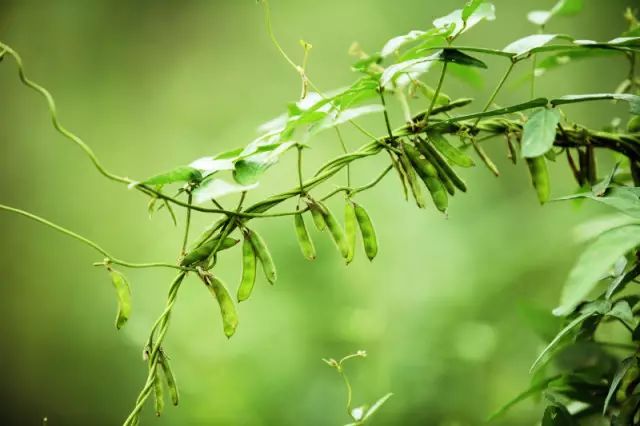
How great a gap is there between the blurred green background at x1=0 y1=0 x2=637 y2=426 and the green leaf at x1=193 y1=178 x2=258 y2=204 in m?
0.81

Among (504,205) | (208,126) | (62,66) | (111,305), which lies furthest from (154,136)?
(504,205)

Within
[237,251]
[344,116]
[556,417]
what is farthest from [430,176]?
[237,251]

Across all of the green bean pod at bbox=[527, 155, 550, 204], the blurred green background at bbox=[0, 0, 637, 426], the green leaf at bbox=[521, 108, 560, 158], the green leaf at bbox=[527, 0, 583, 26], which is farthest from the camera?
the blurred green background at bbox=[0, 0, 637, 426]

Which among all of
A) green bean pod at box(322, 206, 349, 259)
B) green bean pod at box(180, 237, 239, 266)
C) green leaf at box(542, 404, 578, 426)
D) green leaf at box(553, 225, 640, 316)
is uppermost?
green bean pod at box(180, 237, 239, 266)

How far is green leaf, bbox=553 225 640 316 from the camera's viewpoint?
0.30 metres

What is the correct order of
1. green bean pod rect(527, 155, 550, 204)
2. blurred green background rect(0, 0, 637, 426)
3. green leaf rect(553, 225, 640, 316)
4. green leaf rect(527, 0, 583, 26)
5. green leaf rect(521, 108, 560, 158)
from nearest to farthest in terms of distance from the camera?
1. green leaf rect(553, 225, 640, 316)
2. green leaf rect(521, 108, 560, 158)
3. green bean pod rect(527, 155, 550, 204)
4. green leaf rect(527, 0, 583, 26)
5. blurred green background rect(0, 0, 637, 426)

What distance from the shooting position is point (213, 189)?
1.37 ft

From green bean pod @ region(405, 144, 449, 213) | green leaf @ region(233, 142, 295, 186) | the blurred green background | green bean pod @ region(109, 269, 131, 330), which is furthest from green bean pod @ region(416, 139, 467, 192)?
the blurred green background

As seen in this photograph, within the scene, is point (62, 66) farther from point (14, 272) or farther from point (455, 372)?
point (455, 372)

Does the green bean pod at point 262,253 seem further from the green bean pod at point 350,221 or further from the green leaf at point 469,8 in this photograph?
the green leaf at point 469,8

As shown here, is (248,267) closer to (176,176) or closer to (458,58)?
(176,176)

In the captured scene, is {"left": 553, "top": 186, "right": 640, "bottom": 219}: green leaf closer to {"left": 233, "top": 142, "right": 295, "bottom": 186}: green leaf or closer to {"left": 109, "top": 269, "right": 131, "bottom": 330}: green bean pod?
{"left": 233, "top": 142, "right": 295, "bottom": 186}: green leaf

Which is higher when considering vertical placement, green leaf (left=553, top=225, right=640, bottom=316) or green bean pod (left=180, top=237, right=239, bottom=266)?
green bean pod (left=180, top=237, right=239, bottom=266)

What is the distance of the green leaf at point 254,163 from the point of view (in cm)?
42
